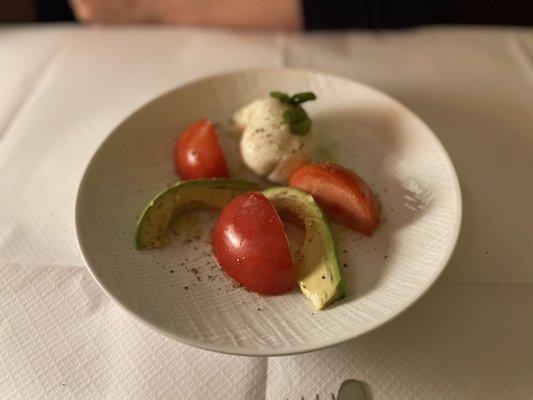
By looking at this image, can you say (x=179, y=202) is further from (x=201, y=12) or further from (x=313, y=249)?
(x=201, y=12)

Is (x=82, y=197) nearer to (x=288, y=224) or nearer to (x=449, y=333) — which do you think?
(x=288, y=224)

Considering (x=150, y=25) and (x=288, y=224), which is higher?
(x=150, y=25)

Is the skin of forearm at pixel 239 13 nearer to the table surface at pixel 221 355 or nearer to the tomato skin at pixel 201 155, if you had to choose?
the table surface at pixel 221 355

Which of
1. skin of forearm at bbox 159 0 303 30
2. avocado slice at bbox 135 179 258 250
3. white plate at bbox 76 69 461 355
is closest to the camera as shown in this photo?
white plate at bbox 76 69 461 355

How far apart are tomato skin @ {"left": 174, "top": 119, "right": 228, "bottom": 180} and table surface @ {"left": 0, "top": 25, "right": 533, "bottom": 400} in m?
0.20

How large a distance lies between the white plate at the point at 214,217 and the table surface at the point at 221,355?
0.06 meters

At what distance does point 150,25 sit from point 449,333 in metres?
0.97

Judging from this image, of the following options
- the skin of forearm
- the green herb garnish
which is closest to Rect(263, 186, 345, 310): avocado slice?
the green herb garnish

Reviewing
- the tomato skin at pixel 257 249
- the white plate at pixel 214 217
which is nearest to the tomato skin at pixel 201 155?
the white plate at pixel 214 217

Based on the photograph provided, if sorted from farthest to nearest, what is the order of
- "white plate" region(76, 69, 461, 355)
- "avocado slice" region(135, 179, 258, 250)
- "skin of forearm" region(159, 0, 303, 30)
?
1. "skin of forearm" region(159, 0, 303, 30)
2. "avocado slice" region(135, 179, 258, 250)
3. "white plate" region(76, 69, 461, 355)

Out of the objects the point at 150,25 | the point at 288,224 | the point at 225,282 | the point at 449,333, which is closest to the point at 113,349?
the point at 225,282

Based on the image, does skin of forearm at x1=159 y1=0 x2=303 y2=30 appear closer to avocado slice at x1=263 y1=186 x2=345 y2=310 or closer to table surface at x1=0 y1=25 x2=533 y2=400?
table surface at x1=0 y1=25 x2=533 y2=400

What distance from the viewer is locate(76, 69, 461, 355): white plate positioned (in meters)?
0.63

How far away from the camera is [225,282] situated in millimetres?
709
